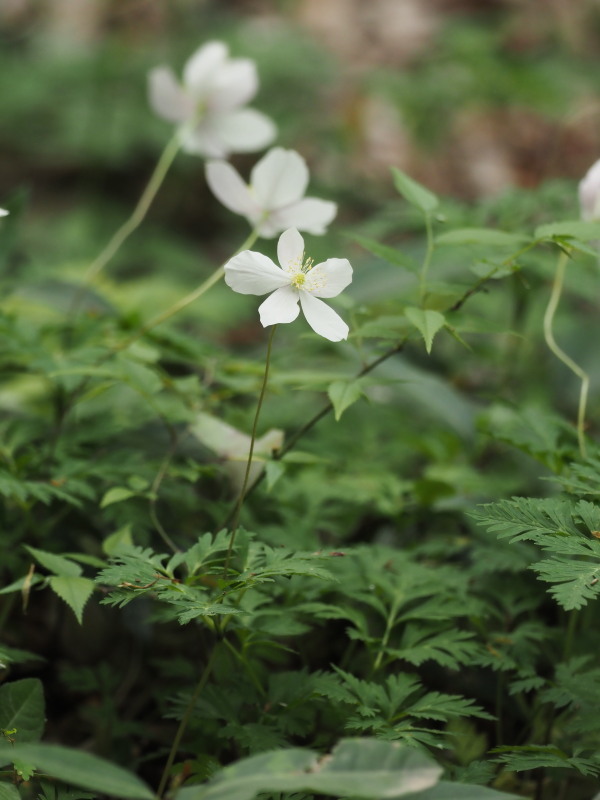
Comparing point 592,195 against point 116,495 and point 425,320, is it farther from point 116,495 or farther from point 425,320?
point 116,495

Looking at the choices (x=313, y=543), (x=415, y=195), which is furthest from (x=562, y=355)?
(x=313, y=543)

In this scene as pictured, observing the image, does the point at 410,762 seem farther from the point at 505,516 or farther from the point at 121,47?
the point at 121,47

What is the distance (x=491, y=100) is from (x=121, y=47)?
1637 mm

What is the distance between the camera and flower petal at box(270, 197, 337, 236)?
3.59 feet

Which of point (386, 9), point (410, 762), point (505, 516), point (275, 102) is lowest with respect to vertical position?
point (410, 762)

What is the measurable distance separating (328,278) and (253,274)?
0.08 metres

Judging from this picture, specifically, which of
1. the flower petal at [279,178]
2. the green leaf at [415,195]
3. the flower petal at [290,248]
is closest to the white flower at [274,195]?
the flower petal at [279,178]

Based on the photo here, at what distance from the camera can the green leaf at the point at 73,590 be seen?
2.64 feet

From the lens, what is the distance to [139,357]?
108cm

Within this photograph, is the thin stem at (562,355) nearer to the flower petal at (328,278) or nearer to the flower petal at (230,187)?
the flower petal at (328,278)

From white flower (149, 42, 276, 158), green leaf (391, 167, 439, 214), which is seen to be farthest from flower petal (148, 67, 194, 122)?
green leaf (391, 167, 439, 214)

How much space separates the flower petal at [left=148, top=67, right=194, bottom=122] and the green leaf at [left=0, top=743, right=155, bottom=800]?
44.7 inches

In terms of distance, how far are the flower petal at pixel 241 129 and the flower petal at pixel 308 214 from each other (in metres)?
0.34

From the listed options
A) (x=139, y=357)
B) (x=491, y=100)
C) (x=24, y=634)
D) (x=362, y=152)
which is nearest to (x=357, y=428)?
(x=139, y=357)
